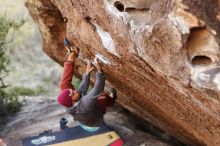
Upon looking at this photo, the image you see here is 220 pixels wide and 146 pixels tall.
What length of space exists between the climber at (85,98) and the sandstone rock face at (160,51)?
1.26ft

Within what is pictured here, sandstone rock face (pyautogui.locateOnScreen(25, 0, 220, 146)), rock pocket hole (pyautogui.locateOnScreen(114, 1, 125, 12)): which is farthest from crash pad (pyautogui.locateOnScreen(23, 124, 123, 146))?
rock pocket hole (pyautogui.locateOnScreen(114, 1, 125, 12))

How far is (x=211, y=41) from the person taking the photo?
6.25 metres

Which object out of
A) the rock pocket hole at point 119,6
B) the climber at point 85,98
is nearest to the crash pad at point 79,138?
the climber at point 85,98

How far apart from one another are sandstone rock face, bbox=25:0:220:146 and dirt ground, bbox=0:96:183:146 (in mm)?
636

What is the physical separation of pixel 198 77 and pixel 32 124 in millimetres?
6271

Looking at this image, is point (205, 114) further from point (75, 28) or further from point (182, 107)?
point (75, 28)

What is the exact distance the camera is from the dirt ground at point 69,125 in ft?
→ 34.0

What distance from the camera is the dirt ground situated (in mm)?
10352

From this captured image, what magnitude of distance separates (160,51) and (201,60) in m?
0.63

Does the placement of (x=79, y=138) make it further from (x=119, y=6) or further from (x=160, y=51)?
(x=160, y=51)

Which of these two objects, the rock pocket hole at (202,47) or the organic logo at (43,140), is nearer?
the rock pocket hole at (202,47)

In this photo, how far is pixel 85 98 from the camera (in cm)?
877

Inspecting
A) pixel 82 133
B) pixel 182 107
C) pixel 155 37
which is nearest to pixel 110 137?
pixel 82 133

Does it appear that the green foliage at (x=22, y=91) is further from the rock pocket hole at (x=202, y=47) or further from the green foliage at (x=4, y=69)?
the rock pocket hole at (x=202, y=47)
